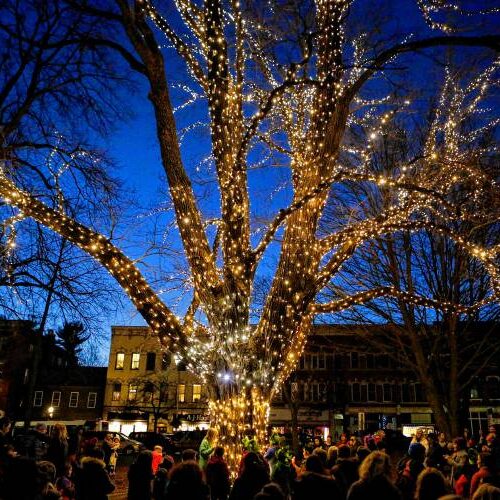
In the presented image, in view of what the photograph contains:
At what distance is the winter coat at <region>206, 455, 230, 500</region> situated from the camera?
651 centimetres

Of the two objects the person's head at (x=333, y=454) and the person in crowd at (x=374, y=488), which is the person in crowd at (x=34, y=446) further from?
the person in crowd at (x=374, y=488)

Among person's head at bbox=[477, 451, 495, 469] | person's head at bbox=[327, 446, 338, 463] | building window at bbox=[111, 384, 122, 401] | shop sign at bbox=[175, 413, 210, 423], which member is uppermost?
building window at bbox=[111, 384, 122, 401]

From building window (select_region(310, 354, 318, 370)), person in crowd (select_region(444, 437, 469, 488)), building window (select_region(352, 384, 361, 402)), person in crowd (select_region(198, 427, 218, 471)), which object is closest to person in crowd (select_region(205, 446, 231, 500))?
person in crowd (select_region(198, 427, 218, 471))

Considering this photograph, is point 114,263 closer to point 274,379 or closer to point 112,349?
point 274,379

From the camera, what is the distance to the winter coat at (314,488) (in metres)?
3.71

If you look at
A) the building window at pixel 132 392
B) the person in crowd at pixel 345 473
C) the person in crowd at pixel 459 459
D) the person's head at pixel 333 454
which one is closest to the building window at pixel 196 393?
the building window at pixel 132 392

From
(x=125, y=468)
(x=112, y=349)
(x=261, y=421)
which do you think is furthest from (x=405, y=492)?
(x=112, y=349)

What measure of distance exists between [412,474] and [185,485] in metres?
3.91

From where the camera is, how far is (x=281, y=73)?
9.62m

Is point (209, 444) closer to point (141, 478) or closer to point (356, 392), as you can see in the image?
point (141, 478)

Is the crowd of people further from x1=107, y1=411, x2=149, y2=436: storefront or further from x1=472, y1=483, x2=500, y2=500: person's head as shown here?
x1=107, y1=411, x2=149, y2=436: storefront

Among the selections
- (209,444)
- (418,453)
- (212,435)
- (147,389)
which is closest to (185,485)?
(212,435)

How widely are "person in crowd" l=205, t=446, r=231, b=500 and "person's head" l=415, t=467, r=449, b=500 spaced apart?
3.16 meters

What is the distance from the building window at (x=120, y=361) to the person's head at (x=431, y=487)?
41.5 m
